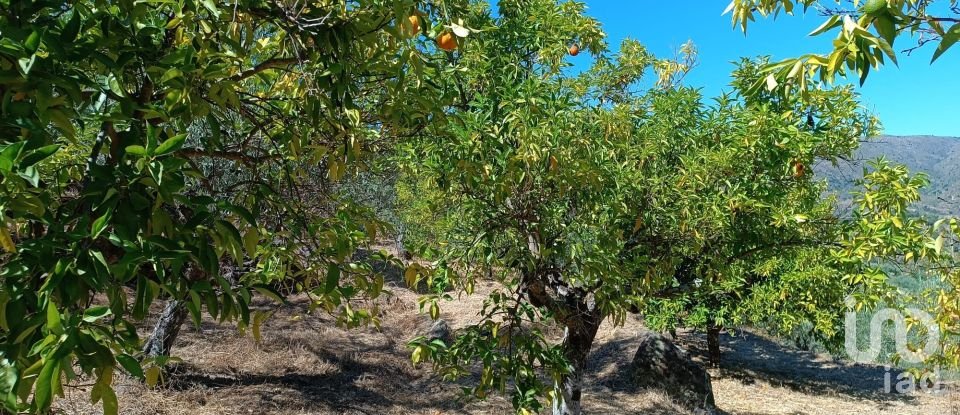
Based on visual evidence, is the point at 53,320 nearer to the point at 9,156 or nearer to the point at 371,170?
the point at 9,156

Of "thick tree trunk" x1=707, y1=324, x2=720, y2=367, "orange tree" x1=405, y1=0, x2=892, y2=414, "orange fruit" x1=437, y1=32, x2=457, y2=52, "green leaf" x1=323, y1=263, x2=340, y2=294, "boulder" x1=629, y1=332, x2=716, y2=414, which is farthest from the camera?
"thick tree trunk" x1=707, y1=324, x2=720, y2=367

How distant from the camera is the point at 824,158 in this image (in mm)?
4625

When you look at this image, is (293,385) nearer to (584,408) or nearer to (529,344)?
(584,408)

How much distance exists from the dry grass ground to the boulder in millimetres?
315

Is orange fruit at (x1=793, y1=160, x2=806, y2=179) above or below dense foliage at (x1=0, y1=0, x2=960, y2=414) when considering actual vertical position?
above

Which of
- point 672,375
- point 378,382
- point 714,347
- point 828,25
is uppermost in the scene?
point 828,25

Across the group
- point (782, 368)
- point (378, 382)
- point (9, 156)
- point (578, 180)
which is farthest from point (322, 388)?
point (782, 368)

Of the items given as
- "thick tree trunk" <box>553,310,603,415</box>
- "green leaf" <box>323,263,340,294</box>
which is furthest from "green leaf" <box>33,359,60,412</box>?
"thick tree trunk" <box>553,310,603,415</box>

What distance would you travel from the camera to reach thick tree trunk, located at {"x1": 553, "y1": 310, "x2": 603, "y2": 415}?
15.8 feet

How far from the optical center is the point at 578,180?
2953mm

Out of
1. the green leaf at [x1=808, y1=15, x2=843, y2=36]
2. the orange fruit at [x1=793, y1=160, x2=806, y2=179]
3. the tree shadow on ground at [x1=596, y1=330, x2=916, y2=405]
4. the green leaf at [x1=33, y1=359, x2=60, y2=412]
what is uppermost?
the orange fruit at [x1=793, y1=160, x2=806, y2=179]

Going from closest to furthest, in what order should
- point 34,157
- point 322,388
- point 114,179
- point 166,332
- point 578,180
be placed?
point 34,157
point 114,179
point 578,180
point 166,332
point 322,388
